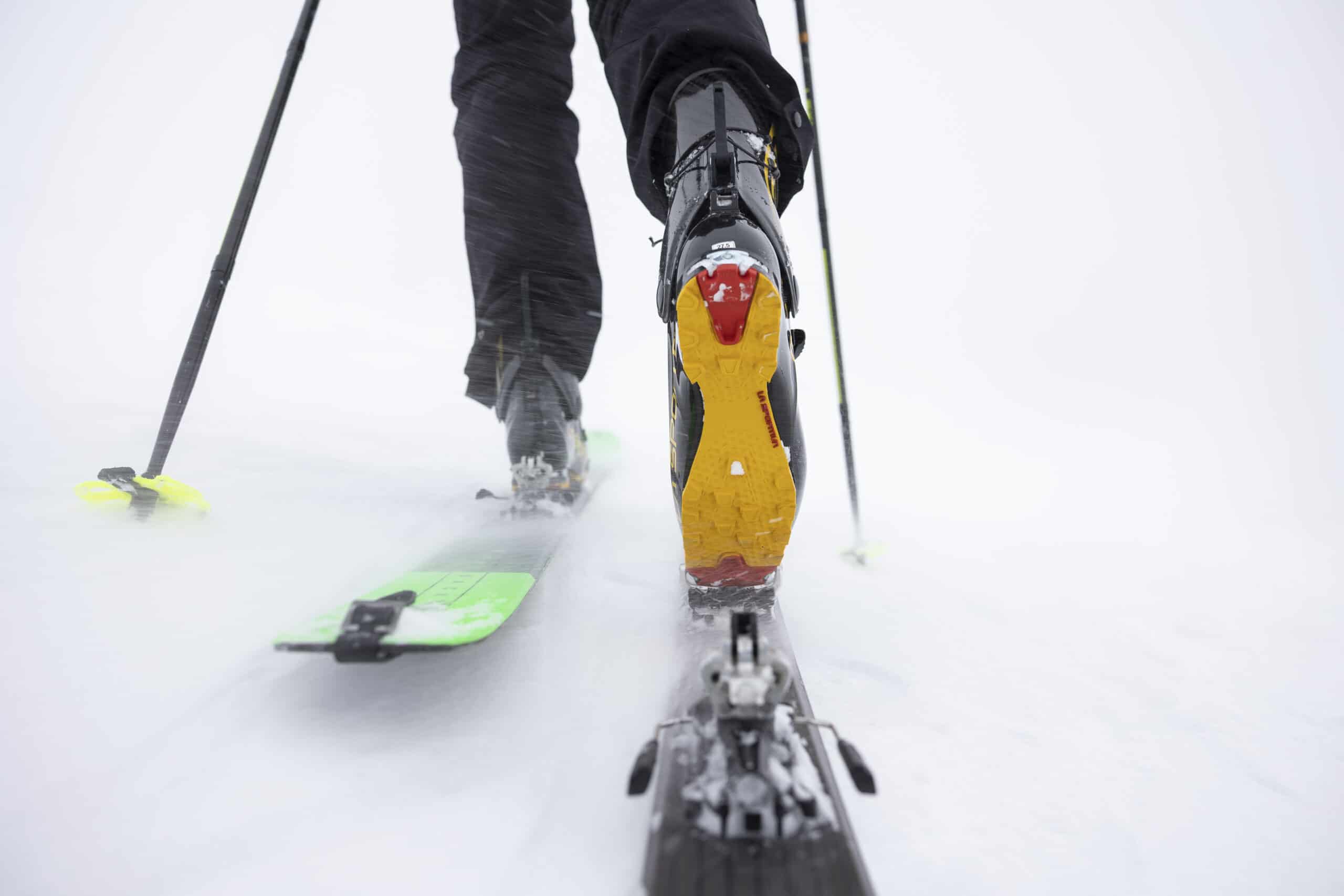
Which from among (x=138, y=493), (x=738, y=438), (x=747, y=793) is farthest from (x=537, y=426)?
(x=747, y=793)

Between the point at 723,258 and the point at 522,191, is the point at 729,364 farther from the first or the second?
the point at 522,191

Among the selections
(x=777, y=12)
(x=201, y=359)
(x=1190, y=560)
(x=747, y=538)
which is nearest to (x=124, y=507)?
(x=201, y=359)

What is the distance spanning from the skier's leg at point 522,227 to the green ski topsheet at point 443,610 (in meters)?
0.65

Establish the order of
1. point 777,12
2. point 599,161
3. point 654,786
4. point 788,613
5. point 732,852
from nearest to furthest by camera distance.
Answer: point 732,852 → point 654,786 → point 788,613 → point 599,161 → point 777,12

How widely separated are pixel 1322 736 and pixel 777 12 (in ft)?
29.6

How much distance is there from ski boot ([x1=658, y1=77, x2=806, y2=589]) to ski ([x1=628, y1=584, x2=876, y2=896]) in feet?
1.03

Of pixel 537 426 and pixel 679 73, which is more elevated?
pixel 679 73

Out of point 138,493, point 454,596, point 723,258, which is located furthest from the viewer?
point 138,493

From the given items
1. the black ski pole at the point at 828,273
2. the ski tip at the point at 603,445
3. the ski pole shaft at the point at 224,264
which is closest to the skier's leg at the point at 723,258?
the black ski pole at the point at 828,273

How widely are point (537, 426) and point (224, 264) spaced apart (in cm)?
89

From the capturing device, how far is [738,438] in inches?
35.9

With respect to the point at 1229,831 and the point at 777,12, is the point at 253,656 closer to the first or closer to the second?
the point at 1229,831

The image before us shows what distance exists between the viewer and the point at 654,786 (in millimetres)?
646

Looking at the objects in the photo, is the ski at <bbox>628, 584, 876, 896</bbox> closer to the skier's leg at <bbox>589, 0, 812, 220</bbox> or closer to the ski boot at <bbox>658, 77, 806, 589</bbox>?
the ski boot at <bbox>658, 77, 806, 589</bbox>
